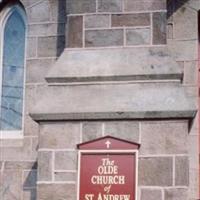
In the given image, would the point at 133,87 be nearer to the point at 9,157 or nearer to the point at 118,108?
the point at 118,108

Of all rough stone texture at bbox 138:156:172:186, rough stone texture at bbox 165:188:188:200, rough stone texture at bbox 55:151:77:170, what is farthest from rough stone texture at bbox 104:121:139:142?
rough stone texture at bbox 165:188:188:200

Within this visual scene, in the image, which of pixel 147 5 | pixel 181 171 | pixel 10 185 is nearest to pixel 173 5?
pixel 147 5

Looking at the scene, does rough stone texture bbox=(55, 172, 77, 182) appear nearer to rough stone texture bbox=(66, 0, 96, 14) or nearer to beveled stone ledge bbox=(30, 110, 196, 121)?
beveled stone ledge bbox=(30, 110, 196, 121)

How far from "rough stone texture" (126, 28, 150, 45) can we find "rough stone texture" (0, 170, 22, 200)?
1.81 m

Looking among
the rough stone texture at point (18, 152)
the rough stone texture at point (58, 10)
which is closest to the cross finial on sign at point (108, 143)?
the rough stone texture at point (18, 152)

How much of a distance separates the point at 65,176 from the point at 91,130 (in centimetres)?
41

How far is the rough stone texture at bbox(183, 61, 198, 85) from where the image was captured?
6.04 metres

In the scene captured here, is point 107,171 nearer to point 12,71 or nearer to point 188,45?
point 188,45

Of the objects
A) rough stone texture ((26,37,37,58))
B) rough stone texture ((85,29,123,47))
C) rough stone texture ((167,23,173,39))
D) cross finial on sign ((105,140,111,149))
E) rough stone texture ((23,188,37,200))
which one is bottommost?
rough stone texture ((23,188,37,200))

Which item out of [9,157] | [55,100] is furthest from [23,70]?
[55,100]

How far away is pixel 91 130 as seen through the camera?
16.7 ft

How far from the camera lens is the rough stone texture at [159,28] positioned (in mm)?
5344

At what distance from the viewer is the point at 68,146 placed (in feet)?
16.7

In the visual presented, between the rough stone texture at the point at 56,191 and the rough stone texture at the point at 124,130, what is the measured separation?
0.52 metres
